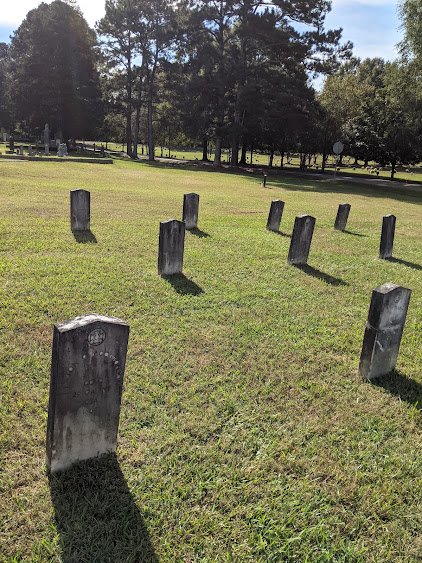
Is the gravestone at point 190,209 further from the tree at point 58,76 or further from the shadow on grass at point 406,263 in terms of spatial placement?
the tree at point 58,76

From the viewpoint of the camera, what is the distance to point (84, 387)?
262 cm

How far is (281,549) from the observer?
2.35 m

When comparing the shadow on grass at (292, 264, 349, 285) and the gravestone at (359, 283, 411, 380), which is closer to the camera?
the gravestone at (359, 283, 411, 380)

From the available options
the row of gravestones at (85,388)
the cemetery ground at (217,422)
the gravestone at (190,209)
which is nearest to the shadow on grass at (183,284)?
the cemetery ground at (217,422)

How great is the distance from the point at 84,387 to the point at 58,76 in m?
42.1

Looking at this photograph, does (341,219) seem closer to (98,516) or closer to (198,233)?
(198,233)

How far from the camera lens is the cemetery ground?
2.40 meters

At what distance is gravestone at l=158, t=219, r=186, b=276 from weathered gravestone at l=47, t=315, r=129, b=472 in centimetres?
422

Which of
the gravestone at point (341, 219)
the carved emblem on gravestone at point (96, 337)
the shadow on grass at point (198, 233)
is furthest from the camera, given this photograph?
the gravestone at point (341, 219)

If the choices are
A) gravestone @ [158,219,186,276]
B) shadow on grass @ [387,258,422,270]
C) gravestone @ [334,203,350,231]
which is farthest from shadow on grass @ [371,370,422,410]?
gravestone @ [334,203,350,231]

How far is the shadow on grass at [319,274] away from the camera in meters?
7.45

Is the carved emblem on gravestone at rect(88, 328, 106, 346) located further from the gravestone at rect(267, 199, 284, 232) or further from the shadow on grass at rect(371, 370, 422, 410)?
the gravestone at rect(267, 199, 284, 232)

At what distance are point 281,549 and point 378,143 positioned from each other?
3994cm

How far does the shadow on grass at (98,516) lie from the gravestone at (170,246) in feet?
14.2
